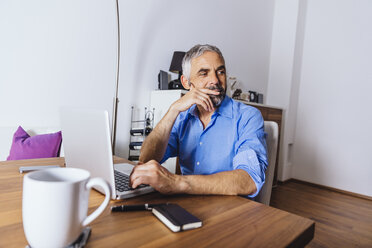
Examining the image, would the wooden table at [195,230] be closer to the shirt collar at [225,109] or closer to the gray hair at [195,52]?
the shirt collar at [225,109]

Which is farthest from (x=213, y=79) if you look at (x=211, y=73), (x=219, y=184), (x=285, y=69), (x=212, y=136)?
(x=285, y=69)

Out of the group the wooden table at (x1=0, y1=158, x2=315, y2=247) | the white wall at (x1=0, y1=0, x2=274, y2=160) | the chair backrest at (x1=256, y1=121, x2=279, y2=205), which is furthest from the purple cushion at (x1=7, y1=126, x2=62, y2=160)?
the chair backrest at (x1=256, y1=121, x2=279, y2=205)

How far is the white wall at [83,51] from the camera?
163cm

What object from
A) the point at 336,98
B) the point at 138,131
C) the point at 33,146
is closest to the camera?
the point at 33,146

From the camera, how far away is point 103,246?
1.50ft

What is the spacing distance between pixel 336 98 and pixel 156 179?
362cm

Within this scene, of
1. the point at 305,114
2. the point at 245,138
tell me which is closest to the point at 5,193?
the point at 245,138

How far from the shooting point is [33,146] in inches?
58.6

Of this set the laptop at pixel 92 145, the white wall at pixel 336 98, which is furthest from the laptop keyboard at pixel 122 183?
the white wall at pixel 336 98

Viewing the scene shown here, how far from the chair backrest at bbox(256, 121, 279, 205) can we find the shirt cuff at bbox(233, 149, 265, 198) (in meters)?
0.20

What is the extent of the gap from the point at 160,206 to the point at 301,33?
4.02 m

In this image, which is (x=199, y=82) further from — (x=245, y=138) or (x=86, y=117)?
(x=86, y=117)

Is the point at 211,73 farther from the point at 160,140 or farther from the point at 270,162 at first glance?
the point at 270,162

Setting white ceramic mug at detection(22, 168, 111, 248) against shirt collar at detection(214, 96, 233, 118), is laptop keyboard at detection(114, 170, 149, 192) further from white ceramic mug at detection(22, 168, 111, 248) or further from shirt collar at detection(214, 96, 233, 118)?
shirt collar at detection(214, 96, 233, 118)
